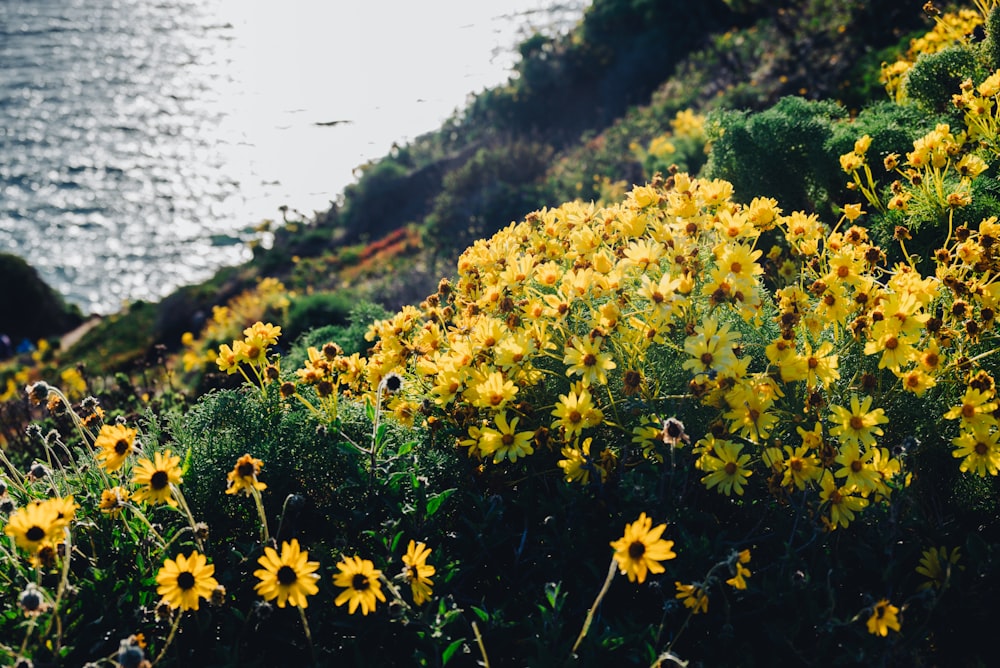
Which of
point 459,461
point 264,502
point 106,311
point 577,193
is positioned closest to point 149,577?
point 264,502

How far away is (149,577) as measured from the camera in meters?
2.25

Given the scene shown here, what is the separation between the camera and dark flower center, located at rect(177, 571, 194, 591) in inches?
74.4

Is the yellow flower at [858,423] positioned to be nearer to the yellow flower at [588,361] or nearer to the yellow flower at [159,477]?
the yellow flower at [588,361]

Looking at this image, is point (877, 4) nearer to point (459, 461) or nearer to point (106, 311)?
point (459, 461)

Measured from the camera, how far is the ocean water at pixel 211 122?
21.2 metres

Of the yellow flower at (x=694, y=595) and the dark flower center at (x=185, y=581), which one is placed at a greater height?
the dark flower center at (x=185, y=581)

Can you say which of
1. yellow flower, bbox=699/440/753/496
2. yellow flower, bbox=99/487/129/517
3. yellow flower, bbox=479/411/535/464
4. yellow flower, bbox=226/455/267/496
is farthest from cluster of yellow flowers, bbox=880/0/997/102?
yellow flower, bbox=99/487/129/517

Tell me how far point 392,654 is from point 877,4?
29.8ft

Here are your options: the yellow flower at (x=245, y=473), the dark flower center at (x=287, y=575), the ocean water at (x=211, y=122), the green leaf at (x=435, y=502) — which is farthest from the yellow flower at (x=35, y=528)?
the ocean water at (x=211, y=122)

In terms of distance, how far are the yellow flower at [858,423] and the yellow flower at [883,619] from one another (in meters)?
0.47

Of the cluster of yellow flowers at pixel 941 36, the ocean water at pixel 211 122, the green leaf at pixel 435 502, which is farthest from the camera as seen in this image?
the ocean water at pixel 211 122

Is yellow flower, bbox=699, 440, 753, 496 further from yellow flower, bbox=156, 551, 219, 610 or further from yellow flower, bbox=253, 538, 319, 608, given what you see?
yellow flower, bbox=156, 551, 219, 610

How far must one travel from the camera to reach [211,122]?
87.5ft

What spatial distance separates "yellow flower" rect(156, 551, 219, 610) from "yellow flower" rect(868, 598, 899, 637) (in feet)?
5.45
